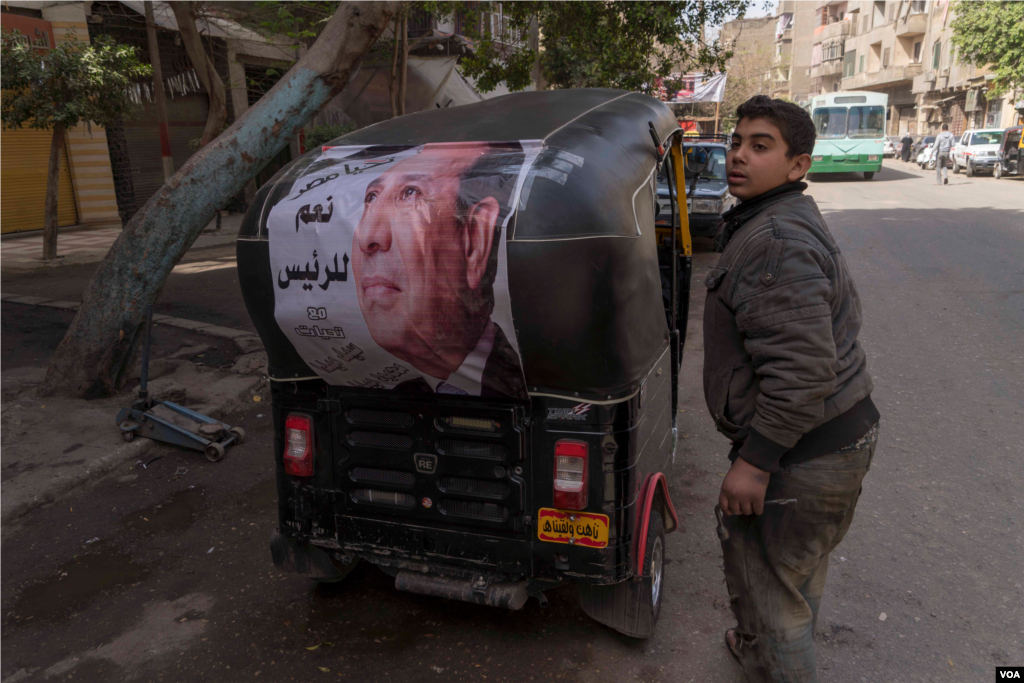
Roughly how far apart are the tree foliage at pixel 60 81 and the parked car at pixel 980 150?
1059 inches

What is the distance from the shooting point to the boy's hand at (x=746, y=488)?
1957 mm

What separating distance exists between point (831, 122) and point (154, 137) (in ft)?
69.5

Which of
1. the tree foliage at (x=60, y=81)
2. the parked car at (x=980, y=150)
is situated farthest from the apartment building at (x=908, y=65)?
the tree foliage at (x=60, y=81)

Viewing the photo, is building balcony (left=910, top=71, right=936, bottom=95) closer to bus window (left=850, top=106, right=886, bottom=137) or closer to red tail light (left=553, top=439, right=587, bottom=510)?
bus window (left=850, top=106, right=886, bottom=137)

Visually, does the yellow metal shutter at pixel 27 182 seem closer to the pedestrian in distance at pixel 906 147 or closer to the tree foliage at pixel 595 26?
the tree foliage at pixel 595 26

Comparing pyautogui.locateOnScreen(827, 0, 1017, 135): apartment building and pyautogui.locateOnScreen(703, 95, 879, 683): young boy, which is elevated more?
pyautogui.locateOnScreen(827, 0, 1017, 135): apartment building

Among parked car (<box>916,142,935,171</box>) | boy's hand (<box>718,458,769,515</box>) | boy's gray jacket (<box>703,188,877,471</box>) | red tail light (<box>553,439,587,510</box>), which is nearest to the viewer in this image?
boy's gray jacket (<box>703,188,877,471</box>)

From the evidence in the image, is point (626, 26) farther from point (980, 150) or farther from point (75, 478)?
point (980, 150)

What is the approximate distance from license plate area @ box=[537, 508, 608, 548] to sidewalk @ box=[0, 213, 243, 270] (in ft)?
32.6

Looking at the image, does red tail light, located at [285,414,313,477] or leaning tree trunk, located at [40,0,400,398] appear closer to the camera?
red tail light, located at [285,414,313,477]

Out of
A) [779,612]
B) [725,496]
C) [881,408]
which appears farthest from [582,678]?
[881,408]

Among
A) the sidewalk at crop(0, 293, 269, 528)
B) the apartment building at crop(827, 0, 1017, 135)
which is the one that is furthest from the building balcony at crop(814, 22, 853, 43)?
the sidewalk at crop(0, 293, 269, 528)

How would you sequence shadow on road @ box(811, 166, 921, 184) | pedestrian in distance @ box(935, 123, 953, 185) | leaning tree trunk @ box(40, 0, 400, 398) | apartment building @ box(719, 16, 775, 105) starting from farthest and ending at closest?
apartment building @ box(719, 16, 775, 105) < shadow on road @ box(811, 166, 921, 184) < pedestrian in distance @ box(935, 123, 953, 185) < leaning tree trunk @ box(40, 0, 400, 398)

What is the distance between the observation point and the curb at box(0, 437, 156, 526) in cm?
396
